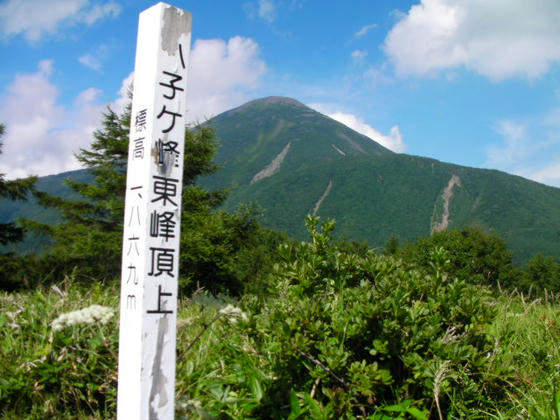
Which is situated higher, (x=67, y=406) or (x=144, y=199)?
(x=144, y=199)

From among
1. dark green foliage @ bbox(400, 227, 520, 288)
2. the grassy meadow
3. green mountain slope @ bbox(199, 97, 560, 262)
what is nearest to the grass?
the grassy meadow

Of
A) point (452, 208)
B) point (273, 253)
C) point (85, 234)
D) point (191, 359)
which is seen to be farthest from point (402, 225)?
point (191, 359)

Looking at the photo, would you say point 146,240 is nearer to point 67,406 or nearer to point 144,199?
point 144,199

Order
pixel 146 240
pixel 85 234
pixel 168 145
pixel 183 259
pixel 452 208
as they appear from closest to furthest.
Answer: pixel 146 240 < pixel 168 145 < pixel 183 259 < pixel 85 234 < pixel 452 208

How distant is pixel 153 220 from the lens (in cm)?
228

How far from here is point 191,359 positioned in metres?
3.11

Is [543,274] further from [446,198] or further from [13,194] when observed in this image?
[446,198]

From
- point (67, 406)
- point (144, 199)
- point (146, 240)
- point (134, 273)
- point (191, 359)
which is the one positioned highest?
point (144, 199)

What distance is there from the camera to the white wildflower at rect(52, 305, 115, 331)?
275 centimetres

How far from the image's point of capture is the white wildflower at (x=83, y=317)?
2753 mm

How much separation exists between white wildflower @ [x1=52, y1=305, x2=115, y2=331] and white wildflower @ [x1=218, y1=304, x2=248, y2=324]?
0.78 m

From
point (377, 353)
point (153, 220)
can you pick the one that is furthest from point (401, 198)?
point (153, 220)

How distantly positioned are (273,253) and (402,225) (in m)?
85.4

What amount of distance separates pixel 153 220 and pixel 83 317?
1016 mm
